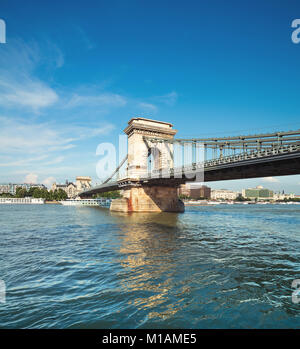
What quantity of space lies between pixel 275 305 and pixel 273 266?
405 cm

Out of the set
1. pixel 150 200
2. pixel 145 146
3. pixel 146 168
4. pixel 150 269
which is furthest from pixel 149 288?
pixel 145 146

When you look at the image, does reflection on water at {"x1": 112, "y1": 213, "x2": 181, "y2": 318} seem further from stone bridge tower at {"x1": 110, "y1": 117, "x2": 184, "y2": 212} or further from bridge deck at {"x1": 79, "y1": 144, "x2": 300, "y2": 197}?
stone bridge tower at {"x1": 110, "y1": 117, "x2": 184, "y2": 212}

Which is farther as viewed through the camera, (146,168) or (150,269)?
(146,168)

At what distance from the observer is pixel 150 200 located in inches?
1793

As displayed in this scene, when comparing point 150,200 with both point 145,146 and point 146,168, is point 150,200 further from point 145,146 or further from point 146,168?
point 145,146

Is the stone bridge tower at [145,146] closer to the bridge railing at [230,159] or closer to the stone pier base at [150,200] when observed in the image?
the stone pier base at [150,200]

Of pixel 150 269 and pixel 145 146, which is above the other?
pixel 145 146

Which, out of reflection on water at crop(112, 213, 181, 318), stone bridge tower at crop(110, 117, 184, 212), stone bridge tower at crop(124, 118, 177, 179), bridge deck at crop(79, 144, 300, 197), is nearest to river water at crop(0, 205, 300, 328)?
reflection on water at crop(112, 213, 181, 318)

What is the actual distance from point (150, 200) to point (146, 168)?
686cm

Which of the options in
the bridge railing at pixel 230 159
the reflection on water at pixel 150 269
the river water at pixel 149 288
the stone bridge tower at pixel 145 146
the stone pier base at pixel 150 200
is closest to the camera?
the river water at pixel 149 288

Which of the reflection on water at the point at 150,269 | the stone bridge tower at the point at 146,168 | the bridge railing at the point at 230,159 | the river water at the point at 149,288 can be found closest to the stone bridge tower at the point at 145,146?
the stone bridge tower at the point at 146,168

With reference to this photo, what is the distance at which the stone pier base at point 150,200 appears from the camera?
44.6m

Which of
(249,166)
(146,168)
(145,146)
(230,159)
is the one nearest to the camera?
(249,166)
